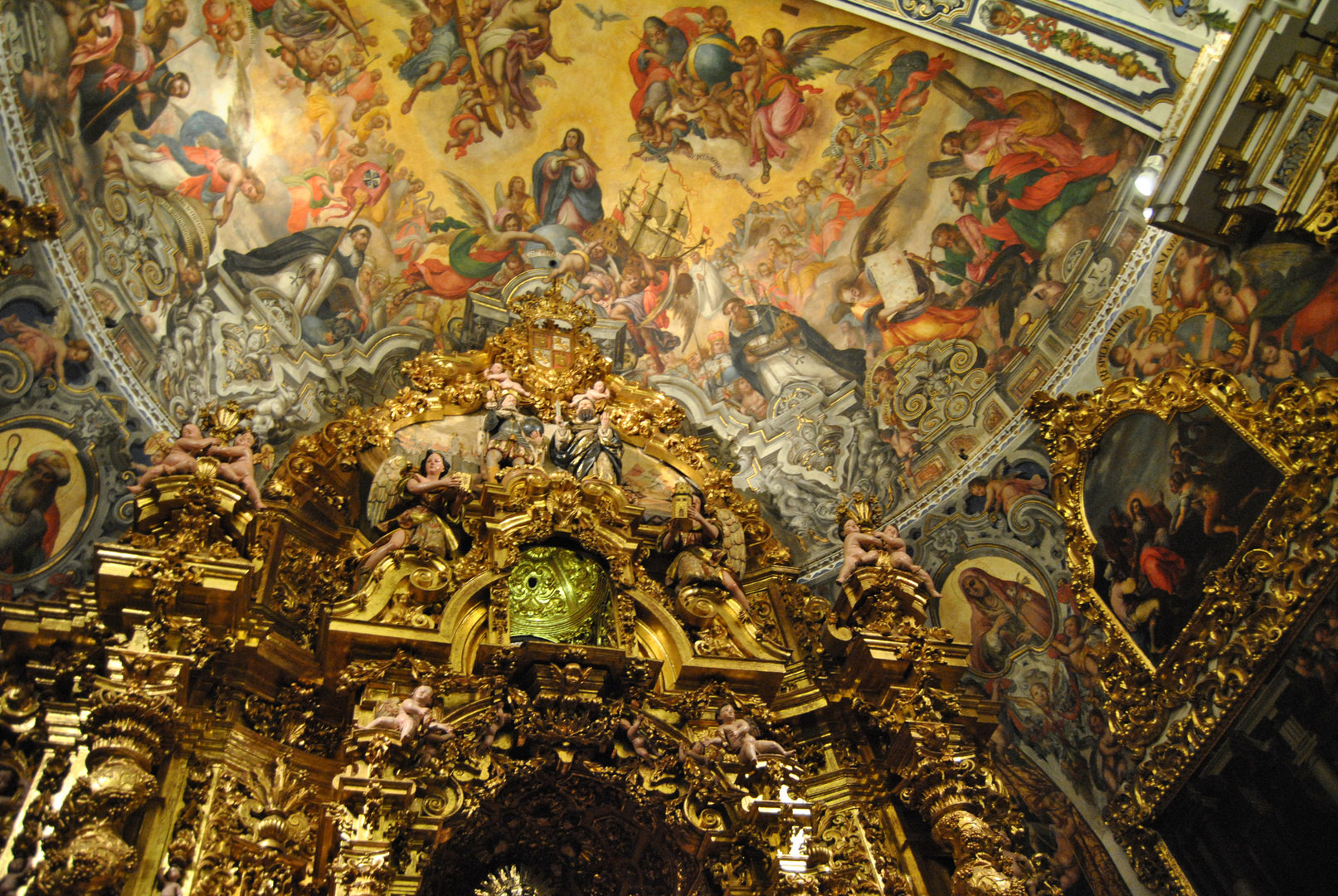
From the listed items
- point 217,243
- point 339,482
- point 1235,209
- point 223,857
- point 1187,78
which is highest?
point 217,243

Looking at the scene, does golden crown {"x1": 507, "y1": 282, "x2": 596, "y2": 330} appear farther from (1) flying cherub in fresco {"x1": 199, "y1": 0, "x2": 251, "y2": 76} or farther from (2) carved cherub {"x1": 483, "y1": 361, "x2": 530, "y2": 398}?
(1) flying cherub in fresco {"x1": 199, "y1": 0, "x2": 251, "y2": 76}

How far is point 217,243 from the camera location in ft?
36.1

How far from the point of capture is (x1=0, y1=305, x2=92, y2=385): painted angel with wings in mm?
8617

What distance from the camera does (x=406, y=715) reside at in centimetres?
664

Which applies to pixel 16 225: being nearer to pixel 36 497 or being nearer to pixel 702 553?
pixel 36 497

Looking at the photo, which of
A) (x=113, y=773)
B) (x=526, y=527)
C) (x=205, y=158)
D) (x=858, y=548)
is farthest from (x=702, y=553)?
(x=205, y=158)

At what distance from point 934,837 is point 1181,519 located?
12.3ft

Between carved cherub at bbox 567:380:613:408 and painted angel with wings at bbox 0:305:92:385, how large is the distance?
4674mm

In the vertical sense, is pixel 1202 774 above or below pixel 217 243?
below

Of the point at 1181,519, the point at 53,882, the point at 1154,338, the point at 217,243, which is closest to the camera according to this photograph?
the point at 53,882

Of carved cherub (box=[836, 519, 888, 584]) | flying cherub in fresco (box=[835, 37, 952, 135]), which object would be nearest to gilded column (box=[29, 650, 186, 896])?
carved cherub (box=[836, 519, 888, 584])

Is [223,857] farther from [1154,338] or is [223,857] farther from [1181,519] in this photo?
[1154,338]

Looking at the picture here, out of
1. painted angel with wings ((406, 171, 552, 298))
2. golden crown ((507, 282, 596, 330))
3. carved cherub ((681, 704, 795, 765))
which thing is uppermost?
painted angel with wings ((406, 171, 552, 298))

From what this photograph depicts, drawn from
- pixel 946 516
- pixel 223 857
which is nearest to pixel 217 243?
pixel 223 857
